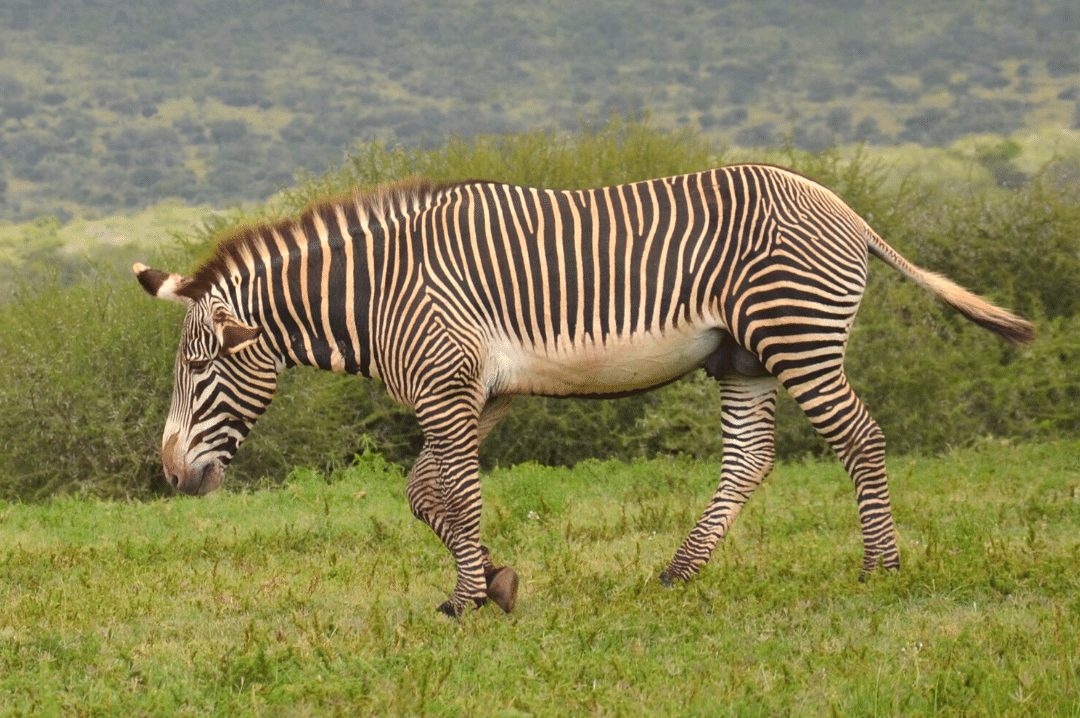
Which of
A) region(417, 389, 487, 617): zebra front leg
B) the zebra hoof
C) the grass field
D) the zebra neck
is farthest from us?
the zebra neck

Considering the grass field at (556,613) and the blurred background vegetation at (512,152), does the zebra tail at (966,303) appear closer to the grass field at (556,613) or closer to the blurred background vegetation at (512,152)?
the grass field at (556,613)

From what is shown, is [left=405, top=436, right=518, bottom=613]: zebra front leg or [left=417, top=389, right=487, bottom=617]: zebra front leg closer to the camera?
[left=417, top=389, right=487, bottom=617]: zebra front leg

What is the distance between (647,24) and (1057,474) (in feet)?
286

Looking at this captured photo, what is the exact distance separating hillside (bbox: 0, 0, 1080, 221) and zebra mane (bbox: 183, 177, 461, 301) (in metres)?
67.3

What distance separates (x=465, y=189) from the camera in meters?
7.54

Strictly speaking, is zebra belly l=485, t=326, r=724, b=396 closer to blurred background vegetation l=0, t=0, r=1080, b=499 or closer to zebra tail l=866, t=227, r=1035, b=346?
zebra tail l=866, t=227, r=1035, b=346

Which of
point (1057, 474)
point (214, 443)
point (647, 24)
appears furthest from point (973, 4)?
point (214, 443)

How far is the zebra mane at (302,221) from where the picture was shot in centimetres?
746

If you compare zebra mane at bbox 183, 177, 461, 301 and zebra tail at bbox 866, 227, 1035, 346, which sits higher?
zebra mane at bbox 183, 177, 461, 301

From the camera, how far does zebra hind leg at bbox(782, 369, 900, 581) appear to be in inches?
289

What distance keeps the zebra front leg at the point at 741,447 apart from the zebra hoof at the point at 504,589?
1.04 m

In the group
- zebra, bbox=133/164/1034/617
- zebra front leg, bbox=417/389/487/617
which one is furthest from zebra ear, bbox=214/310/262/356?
zebra front leg, bbox=417/389/487/617

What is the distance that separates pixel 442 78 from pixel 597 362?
275ft

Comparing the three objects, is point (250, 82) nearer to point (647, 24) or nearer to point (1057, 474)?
point (647, 24)
